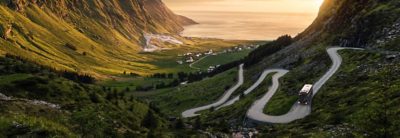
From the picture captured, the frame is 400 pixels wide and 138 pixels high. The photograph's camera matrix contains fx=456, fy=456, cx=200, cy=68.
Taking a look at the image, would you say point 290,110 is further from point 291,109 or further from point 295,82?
point 295,82

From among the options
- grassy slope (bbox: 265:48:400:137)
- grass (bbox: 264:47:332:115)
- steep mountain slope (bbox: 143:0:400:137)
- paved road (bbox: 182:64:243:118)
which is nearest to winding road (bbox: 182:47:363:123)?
paved road (bbox: 182:64:243:118)

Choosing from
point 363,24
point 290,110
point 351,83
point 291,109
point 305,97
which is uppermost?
point 363,24

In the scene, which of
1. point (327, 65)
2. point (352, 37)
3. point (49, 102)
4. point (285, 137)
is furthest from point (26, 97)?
point (352, 37)

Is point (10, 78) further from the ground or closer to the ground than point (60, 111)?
further from the ground

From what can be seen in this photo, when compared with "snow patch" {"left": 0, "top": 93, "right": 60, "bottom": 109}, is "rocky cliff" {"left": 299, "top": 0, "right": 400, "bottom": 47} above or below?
above

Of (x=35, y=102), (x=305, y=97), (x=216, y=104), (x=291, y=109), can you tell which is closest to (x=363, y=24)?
(x=216, y=104)

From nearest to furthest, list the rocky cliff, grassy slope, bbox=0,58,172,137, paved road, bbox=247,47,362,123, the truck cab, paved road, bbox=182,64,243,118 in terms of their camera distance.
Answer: grassy slope, bbox=0,58,172,137, paved road, bbox=247,47,362,123, the truck cab, the rocky cliff, paved road, bbox=182,64,243,118

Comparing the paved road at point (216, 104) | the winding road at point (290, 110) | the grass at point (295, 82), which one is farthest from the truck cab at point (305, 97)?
the paved road at point (216, 104)

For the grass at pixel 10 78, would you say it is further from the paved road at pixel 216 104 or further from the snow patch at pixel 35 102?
the paved road at pixel 216 104

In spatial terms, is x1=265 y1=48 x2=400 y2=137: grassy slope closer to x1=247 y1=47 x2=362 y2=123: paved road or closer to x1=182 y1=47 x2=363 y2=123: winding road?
x1=247 y1=47 x2=362 y2=123: paved road
